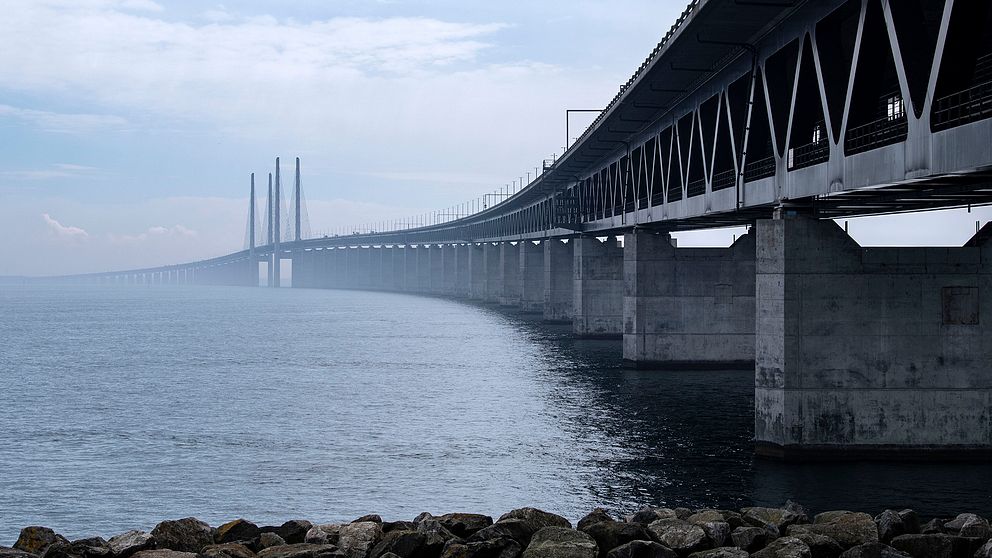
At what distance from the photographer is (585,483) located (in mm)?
26625

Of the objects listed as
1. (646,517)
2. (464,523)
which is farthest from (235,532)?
(646,517)

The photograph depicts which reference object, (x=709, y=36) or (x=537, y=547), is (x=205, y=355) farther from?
(x=537, y=547)

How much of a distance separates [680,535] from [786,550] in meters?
1.91

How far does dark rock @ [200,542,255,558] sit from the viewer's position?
56.3 ft

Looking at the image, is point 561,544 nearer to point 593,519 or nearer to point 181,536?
point 593,519

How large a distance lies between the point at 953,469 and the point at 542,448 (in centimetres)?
1180

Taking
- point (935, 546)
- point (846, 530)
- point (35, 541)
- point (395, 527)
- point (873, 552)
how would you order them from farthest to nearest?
point (395, 527)
point (846, 530)
point (35, 541)
point (935, 546)
point (873, 552)

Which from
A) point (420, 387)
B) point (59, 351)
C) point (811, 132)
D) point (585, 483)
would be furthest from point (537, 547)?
point (59, 351)

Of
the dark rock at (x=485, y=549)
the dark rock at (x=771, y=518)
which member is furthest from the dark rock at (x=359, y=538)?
the dark rock at (x=771, y=518)

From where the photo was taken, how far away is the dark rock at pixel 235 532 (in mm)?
18953

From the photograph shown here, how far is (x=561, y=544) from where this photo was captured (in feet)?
57.1

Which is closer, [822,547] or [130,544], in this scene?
[822,547]

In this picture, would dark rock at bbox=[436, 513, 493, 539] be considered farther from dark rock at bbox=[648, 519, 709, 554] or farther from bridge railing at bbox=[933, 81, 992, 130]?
bridge railing at bbox=[933, 81, 992, 130]

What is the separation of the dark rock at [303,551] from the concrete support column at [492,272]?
5227 inches
